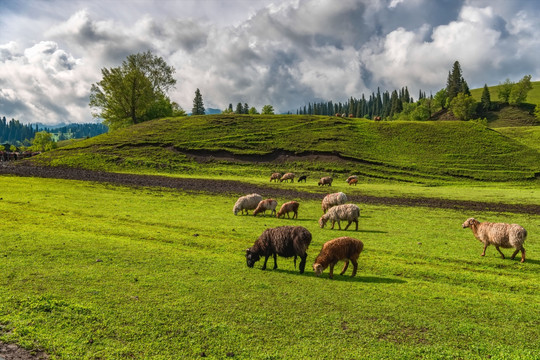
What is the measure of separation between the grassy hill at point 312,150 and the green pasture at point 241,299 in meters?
48.3

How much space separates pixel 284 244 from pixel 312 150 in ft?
217

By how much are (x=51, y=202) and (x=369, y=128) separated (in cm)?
8547

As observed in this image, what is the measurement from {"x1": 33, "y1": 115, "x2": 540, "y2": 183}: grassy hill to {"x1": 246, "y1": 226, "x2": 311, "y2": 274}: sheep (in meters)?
51.9

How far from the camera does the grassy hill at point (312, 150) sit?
65.4 meters

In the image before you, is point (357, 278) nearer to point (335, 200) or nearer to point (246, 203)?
point (335, 200)

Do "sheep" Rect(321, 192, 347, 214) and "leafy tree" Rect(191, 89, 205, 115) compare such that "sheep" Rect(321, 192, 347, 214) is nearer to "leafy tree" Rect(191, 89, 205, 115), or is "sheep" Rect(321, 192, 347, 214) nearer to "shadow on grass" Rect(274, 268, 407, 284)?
"shadow on grass" Rect(274, 268, 407, 284)

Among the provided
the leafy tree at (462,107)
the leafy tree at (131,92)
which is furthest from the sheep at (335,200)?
the leafy tree at (462,107)

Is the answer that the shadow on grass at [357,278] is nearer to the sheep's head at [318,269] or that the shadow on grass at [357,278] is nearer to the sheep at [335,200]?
the sheep's head at [318,269]

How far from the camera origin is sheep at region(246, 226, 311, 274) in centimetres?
1194

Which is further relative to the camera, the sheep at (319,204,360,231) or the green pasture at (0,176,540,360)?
the sheep at (319,204,360,231)

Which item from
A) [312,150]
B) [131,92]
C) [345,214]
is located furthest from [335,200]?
[131,92]

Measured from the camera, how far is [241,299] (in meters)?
9.68

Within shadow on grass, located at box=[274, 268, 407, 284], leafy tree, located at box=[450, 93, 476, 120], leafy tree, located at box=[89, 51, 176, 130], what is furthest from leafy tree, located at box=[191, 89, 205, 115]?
shadow on grass, located at box=[274, 268, 407, 284]

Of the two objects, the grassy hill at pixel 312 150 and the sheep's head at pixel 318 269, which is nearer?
Result: the sheep's head at pixel 318 269
